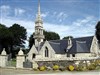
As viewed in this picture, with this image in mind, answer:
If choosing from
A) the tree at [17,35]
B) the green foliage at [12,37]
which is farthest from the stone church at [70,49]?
the tree at [17,35]

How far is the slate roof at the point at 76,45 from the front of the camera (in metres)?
39.2

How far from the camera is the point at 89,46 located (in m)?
39.7

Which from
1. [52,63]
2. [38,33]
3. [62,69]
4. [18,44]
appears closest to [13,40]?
[18,44]

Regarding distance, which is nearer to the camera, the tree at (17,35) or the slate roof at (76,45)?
the slate roof at (76,45)

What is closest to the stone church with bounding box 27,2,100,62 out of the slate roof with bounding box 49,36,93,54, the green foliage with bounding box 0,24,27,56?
the slate roof with bounding box 49,36,93,54

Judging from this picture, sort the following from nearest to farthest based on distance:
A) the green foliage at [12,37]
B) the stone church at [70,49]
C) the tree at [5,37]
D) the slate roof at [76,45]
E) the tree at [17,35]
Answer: the stone church at [70,49] < the slate roof at [76,45] < the tree at [5,37] < the green foliage at [12,37] < the tree at [17,35]

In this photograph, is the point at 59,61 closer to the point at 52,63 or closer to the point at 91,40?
the point at 52,63

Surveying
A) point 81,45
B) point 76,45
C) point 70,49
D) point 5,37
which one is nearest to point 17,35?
point 5,37

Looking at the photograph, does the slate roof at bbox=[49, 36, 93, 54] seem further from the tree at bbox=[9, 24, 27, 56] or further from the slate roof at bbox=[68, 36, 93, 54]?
the tree at bbox=[9, 24, 27, 56]

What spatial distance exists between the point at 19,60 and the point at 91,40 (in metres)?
21.3

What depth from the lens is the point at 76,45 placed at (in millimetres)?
39406

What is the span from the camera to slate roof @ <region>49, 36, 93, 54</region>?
39188 millimetres

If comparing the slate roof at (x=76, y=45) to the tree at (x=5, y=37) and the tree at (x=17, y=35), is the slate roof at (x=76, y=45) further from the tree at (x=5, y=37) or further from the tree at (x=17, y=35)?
the tree at (x=17, y=35)

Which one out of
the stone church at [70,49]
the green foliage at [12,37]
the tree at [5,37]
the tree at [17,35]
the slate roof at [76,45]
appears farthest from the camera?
the tree at [17,35]
